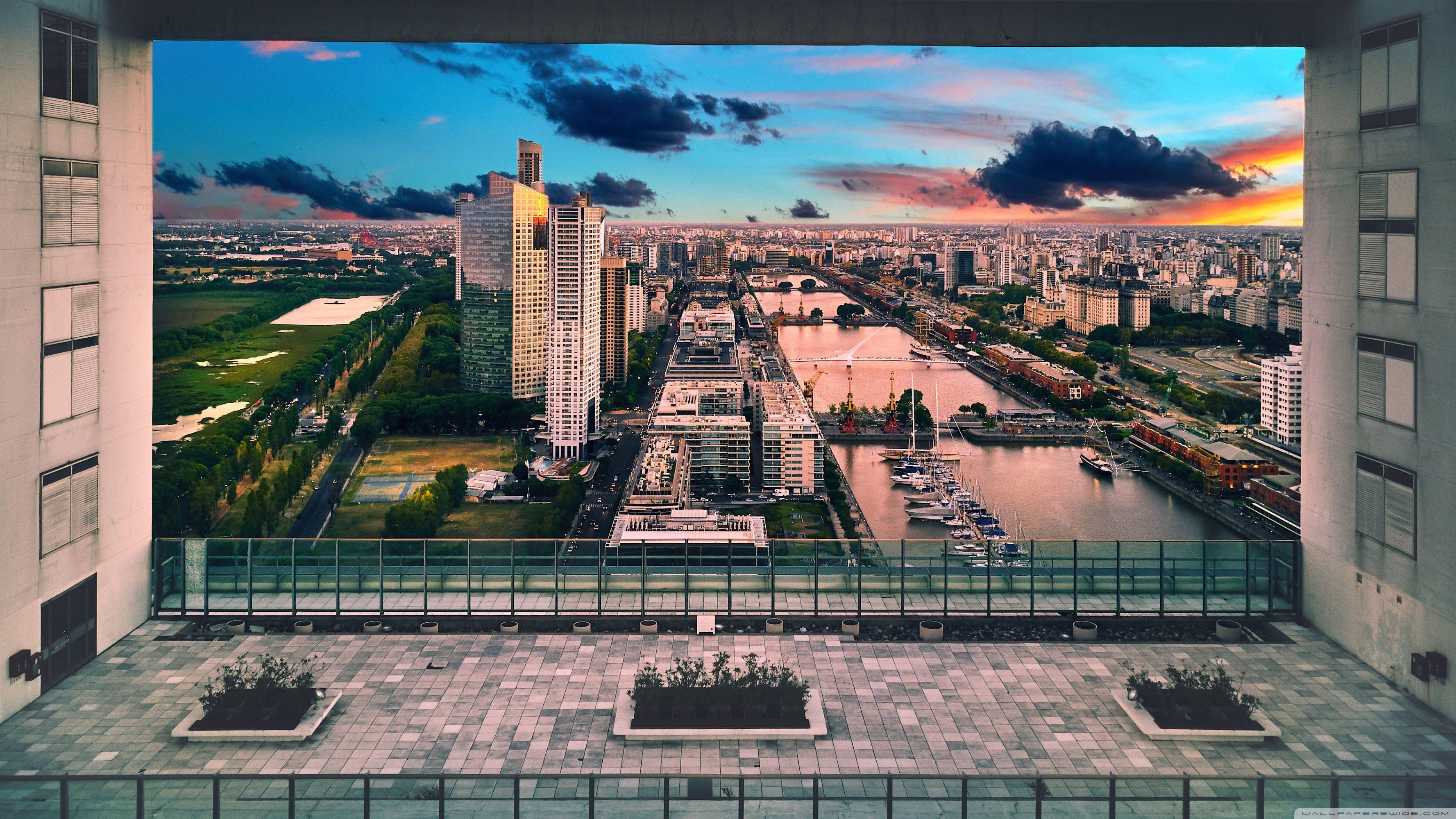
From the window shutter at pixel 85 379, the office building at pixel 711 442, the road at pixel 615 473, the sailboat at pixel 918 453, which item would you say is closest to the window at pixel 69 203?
the window shutter at pixel 85 379

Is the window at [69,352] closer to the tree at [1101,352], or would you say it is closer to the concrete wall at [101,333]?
the concrete wall at [101,333]

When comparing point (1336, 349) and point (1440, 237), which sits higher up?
point (1440, 237)

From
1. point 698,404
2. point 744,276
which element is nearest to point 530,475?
point 698,404

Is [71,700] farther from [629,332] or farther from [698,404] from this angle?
[629,332]

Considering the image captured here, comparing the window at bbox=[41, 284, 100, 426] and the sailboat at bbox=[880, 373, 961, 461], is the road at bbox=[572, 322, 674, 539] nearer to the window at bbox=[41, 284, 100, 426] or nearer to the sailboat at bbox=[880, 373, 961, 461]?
the window at bbox=[41, 284, 100, 426]

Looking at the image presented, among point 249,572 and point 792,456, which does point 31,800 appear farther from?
point 792,456

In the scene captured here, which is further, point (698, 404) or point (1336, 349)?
point (698, 404)
